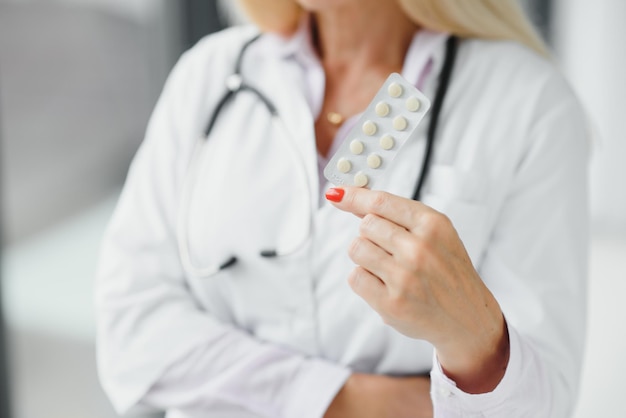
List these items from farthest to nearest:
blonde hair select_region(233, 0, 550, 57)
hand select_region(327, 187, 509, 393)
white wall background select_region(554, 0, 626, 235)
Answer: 1. white wall background select_region(554, 0, 626, 235)
2. blonde hair select_region(233, 0, 550, 57)
3. hand select_region(327, 187, 509, 393)

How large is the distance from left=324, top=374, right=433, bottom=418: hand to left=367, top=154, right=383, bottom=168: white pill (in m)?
0.37

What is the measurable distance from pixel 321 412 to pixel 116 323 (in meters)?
0.35

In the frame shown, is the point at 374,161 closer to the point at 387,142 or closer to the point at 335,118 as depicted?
the point at 387,142

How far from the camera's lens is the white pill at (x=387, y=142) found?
33.9 inches

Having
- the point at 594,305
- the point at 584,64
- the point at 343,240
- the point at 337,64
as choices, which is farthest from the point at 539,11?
the point at 343,240

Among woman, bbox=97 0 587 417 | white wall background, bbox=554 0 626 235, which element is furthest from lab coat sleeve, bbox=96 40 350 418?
white wall background, bbox=554 0 626 235

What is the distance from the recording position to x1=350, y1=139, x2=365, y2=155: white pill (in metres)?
0.87

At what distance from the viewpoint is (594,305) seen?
2.51 metres

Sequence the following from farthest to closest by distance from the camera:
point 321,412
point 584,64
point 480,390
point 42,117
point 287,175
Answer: point 584,64, point 42,117, point 287,175, point 321,412, point 480,390

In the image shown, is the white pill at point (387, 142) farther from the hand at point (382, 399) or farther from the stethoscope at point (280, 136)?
the hand at point (382, 399)

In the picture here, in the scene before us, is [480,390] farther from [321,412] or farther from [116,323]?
[116,323]

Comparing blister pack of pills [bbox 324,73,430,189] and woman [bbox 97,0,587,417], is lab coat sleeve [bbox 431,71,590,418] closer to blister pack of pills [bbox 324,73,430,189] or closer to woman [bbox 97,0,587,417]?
woman [bbox 97,0,587,417]

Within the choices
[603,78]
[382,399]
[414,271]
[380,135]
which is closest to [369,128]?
[380,135]

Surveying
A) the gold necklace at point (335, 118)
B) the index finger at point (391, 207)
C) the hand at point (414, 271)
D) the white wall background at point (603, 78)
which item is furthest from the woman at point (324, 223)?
the white wall background at point (603, 78)
